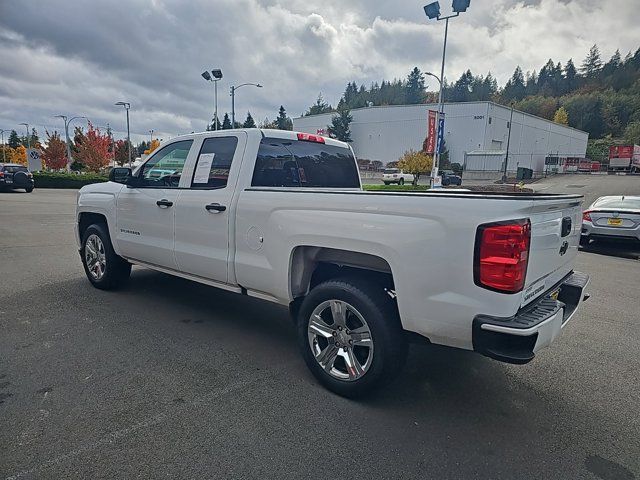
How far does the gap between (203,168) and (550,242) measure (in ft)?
10.4

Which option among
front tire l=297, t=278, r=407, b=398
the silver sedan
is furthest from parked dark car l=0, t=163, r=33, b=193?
the silver sedan

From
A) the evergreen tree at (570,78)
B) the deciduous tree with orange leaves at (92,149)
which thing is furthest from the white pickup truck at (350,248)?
the evergreen tree at (570,78)

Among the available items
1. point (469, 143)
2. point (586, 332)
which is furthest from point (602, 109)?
point (586, 332)

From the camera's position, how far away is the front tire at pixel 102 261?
211 inches

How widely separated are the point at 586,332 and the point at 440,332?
9.53 feet

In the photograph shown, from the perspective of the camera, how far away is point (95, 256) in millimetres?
5617

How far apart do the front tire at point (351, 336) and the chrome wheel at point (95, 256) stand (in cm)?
352

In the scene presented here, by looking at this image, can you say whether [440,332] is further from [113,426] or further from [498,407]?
[113,426]

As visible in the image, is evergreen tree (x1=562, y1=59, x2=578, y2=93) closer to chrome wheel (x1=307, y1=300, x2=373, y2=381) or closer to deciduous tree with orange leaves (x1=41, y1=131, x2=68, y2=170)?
deciduous tree with orange leaves (x1=41, y1=131, x2=68, y2=170)

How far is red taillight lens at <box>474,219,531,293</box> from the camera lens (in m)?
2.36

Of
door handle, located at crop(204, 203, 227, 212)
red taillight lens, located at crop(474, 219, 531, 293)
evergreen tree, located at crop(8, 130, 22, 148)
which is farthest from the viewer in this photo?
evergreen tree, located at crop(8, 130, 22, 148)

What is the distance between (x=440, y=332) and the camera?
8.64 ft

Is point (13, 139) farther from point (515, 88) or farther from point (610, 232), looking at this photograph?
point (515, 88)

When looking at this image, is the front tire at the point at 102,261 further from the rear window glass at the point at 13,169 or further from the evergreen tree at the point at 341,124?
the evergreen tree at the point at 341,124
